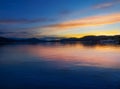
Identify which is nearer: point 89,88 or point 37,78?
point 89,88

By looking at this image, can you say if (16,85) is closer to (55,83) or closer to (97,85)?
(55,83)

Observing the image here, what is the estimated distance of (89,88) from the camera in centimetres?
1132

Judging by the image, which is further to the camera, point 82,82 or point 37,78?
point 37,78

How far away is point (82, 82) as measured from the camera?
12.9 metres

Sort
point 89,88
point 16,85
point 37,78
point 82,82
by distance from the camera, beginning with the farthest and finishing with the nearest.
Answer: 1. point 37,78
2. point 82,82
3. point 16,85
4. point 89,88

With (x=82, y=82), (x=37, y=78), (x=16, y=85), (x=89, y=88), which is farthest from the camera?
(x=37, y=78)

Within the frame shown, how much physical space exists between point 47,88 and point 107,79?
457cm

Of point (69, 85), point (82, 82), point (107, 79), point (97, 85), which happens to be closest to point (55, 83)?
point (69, 85)

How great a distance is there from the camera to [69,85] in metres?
12.2

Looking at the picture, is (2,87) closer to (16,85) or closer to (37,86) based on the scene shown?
(16,85)

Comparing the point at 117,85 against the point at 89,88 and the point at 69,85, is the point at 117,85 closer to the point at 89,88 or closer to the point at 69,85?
the point at 89,88

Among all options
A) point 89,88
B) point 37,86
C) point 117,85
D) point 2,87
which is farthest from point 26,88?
point 117,85

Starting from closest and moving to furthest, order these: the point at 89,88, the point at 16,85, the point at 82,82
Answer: the point at 89,88, the point at 16,85, the point at 82,82

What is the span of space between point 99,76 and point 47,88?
486 cm
